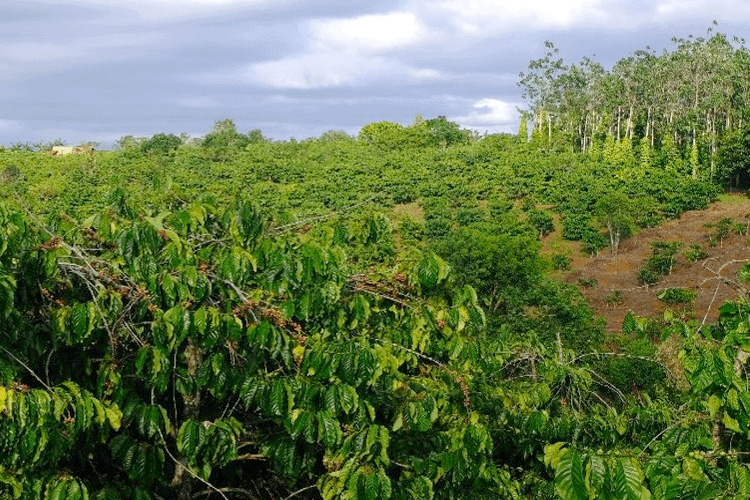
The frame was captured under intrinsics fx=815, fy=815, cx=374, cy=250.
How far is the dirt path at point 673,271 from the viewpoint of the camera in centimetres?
2533

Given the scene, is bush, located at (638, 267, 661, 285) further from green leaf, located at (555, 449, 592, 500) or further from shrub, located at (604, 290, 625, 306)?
green leaf, located at (555, 449, 592, 500)

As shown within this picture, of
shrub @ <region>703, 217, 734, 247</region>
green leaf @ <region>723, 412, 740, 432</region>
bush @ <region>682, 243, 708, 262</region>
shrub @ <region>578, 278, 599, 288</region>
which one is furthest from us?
shrub @ <region>703, 217, 734, 247</region>

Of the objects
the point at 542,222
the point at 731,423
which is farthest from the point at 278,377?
the point at 542,222

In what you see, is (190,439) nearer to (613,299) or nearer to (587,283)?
(613,299)

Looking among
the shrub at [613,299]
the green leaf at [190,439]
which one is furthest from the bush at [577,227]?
the green leaf at [190,439]

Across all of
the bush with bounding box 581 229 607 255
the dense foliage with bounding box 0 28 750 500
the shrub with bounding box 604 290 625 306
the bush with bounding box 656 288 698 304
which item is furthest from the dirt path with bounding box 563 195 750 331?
the dense foliage with bounding box 0 28 750 500

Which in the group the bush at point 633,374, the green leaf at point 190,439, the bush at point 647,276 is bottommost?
the bush at point 647,276

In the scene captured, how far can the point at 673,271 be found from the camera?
2938 cm

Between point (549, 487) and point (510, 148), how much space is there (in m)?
43.8

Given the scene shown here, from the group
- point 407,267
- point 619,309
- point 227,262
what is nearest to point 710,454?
point 407,267

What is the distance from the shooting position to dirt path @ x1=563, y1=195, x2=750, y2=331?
25328 millimetres

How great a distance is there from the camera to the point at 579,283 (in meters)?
28.8

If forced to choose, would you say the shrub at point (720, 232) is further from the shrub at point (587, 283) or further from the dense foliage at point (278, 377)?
the dense foliage at point (278, 377)

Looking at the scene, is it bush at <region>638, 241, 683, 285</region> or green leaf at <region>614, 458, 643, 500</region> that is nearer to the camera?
green leaf at <region>614, 458, 643, 500</region>
